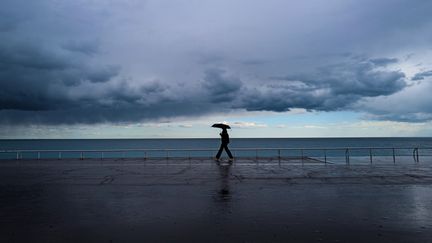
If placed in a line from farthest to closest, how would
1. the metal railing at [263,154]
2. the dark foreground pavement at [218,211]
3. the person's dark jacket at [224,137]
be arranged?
1. the person's dark jacket at [224,137]
2. the metal railing at [263,154]
3. the dark foreground pavement at [218,211]

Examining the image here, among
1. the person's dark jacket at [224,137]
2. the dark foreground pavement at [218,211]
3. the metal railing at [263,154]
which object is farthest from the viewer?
the person's dark jacket at [224,137]

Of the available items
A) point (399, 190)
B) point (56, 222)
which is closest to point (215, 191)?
point (56, 222)

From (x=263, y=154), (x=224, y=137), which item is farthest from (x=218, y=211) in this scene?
(x=263, y=154)

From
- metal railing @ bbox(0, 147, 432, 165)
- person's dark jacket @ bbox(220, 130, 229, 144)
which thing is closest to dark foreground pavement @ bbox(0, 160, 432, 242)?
metal railing @ bbox(0, 147, 432, 165)

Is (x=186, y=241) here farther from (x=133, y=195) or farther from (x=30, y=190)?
(x=30, y=190)

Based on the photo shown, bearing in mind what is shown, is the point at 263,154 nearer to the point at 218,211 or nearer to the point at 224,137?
the point at 224,137

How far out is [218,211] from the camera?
7176 millimetres

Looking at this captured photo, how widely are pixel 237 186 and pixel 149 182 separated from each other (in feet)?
Result: 11.4

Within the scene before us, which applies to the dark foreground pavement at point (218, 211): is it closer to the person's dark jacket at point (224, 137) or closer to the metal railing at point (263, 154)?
the metal railing at point (263, 154)

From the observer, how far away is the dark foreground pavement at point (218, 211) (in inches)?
216

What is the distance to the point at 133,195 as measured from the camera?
9211 mm

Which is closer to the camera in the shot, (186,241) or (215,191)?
(186,241)

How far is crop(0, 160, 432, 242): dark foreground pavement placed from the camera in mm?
5477

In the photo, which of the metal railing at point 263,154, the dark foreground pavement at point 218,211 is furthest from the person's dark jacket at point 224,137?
the dark foreground pavement at point 218,211
